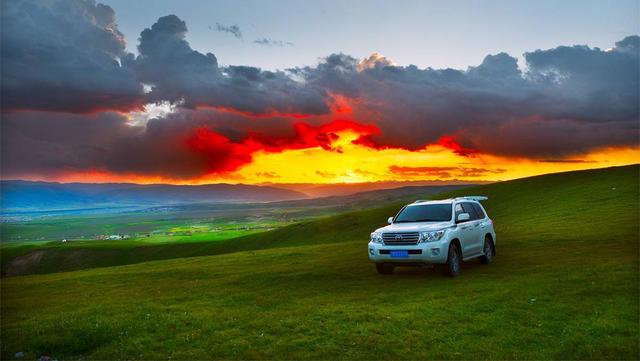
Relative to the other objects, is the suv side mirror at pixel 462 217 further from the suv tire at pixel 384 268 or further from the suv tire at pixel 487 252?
the suv tire at pixel 384 268

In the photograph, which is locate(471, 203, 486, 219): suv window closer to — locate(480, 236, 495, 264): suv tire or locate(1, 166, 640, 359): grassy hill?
locate(480, 236, 495, 264): suv tire

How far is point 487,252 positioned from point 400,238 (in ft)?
21.0

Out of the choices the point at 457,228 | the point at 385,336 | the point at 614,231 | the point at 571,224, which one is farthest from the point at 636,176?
the point at 385,336

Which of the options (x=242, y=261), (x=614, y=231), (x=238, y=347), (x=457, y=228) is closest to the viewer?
(x=238, y=347)

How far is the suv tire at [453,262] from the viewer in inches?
763

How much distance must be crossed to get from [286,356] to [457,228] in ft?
36.9

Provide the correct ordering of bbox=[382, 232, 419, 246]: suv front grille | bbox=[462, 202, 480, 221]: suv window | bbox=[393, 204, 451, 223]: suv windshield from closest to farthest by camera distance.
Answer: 1. bbox=[382, 232, 419, 246]: suv front grille
2. bbox=[393, 204, 451, 223]: suv windshield
3. bbox=[462, 202, 480, 221]: suv window

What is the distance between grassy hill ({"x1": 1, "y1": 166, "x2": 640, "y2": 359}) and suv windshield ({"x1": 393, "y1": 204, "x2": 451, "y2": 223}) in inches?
96.7

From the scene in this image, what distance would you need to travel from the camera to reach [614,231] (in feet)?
99.1

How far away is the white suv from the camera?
18.8m

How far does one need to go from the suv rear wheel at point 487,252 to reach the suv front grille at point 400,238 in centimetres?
583

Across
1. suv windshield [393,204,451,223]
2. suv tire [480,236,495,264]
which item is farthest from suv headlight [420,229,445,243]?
suv tire [480,236,495,264]

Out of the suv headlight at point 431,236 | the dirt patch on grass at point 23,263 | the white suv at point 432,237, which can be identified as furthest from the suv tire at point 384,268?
the dirt patch on grass at point 23,263

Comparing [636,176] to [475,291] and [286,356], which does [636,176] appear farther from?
[286,356]
